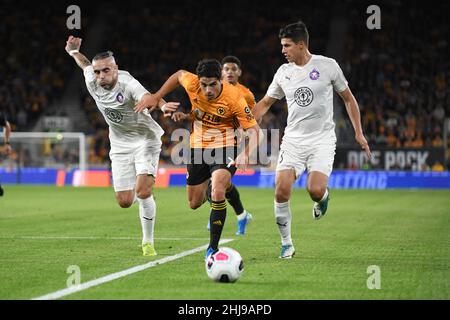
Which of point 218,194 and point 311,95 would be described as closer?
point 218,194

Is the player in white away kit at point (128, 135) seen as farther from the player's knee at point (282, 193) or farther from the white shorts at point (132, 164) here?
the player's knee at point (282, 193)

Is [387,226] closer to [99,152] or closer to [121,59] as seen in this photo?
[99,152]

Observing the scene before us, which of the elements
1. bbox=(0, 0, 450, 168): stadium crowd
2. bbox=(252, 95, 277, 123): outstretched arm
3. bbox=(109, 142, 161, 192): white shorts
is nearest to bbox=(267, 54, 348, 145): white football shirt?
bbox=(252, 95, 277, 123): outstretched arm

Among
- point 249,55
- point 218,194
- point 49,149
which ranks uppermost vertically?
point 249,55

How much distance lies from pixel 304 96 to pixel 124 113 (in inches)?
91.2

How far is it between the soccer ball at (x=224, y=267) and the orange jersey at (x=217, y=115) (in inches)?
85.0

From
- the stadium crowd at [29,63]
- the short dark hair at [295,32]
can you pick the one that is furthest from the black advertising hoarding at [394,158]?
the short dark hair at [295,32]

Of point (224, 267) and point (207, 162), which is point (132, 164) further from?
point (224, 267)

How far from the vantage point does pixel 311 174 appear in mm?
9805

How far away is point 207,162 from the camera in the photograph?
9.74 metres

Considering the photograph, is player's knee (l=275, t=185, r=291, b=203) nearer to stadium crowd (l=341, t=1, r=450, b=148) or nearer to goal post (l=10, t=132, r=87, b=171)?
stadium crowd (l=341, t=1, r=450, b=148)

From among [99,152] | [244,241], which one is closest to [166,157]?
[99,152]

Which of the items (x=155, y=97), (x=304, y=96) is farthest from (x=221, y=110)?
(x=304, y=96)

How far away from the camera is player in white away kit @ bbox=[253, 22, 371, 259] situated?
31.7ft
